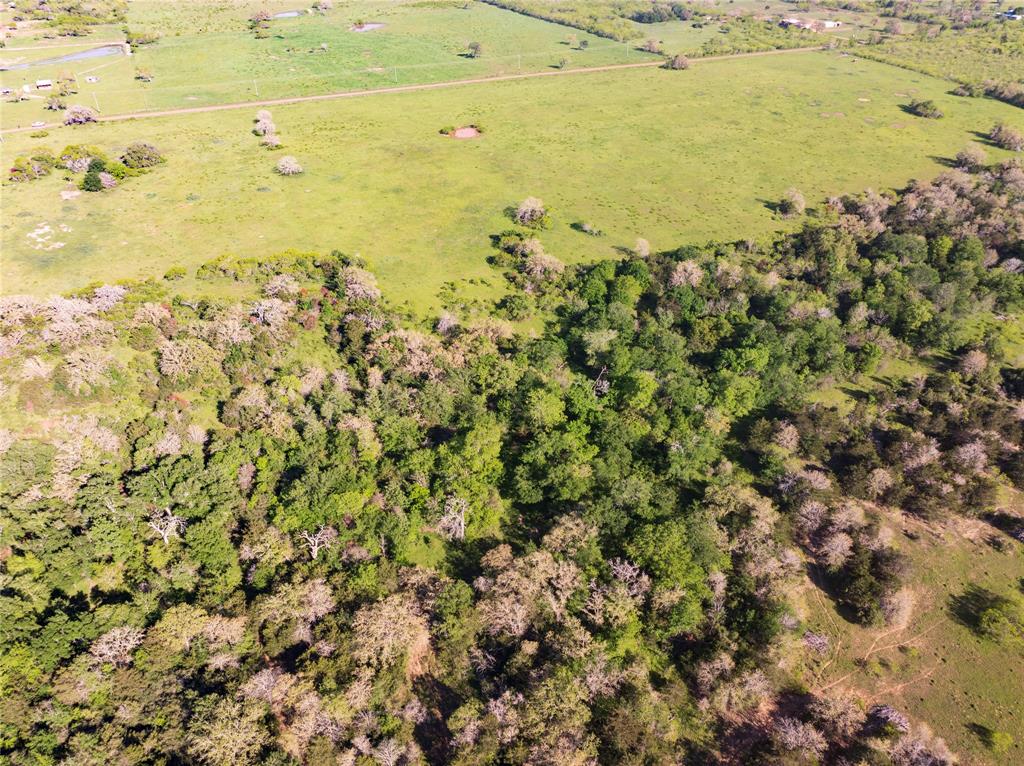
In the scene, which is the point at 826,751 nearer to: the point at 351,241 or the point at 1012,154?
the point at 351,241

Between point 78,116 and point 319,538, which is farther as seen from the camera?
point 78,116

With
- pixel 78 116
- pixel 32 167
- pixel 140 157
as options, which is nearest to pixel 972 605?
pixel 140 157

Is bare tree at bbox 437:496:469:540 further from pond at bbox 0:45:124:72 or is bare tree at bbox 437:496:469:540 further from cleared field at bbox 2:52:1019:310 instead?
pond at bbox 0:45:124:72

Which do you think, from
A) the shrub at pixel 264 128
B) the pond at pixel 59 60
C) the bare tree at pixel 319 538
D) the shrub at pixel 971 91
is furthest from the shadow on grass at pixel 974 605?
the pond at pixel 59 60

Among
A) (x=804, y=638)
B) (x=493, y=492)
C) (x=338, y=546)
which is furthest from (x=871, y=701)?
(x=338, y=546)

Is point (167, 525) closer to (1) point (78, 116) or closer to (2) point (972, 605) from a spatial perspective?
(2) point (972, 605)

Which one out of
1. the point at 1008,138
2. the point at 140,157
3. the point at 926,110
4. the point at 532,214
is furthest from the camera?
the point at 926,110
